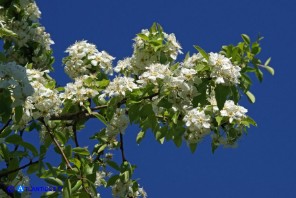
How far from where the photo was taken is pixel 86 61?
25.4 ft

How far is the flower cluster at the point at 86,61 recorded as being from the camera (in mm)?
7672

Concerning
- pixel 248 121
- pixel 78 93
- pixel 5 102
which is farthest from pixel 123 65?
pixel 5 102

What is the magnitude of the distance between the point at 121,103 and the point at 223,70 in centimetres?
126

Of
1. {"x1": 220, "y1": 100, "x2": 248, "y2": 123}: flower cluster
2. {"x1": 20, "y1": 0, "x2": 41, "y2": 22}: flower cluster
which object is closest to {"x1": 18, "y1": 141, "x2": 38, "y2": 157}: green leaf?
{"x1": 220, "y1": 100, "x2": 248, "y2": 123}: flower cluster

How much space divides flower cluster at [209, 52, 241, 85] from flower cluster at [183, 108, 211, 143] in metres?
0.58

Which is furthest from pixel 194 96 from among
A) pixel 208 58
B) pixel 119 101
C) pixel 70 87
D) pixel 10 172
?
pixel 10 172

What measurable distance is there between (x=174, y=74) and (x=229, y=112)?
0.75 meters

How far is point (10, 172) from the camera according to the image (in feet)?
20.6

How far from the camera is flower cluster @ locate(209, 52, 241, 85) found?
578 cm

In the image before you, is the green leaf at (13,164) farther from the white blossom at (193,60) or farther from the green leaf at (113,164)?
the white blossom at (193,60)

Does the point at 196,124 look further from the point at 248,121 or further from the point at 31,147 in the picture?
the point at 31,147

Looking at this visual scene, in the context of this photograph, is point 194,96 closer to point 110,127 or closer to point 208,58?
point 208,58

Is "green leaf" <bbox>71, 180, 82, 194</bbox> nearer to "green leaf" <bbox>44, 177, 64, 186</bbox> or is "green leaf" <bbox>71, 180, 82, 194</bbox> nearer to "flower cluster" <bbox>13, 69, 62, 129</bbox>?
"green leaf" <bbox>44, 177, 64, 186</bbox>

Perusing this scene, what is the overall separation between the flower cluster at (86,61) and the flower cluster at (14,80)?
2.29 metres
